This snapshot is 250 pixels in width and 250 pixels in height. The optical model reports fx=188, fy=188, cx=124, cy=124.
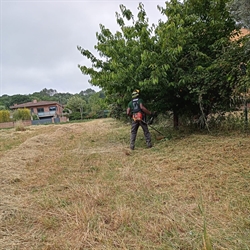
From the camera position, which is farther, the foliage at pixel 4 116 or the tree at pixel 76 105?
the tree at pixel 76 105

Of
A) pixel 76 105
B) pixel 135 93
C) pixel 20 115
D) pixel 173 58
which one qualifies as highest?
pixel 76 105

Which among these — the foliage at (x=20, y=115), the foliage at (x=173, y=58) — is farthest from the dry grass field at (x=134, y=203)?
the foliage at (x=20, y=115)

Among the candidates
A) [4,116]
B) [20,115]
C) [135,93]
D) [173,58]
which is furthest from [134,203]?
[20,115]

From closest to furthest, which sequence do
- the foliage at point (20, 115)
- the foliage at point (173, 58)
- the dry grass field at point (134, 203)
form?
the dry grass field at point (134, 203)
the foliage at point (173, 58)
the foliage at point (20, 115)

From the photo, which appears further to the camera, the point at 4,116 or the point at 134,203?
the point at 4,116

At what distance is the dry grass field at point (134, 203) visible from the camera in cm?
163

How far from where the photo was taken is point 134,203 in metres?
2.25

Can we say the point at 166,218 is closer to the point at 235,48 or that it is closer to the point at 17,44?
the point at 235,48

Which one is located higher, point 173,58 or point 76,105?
point 76,105

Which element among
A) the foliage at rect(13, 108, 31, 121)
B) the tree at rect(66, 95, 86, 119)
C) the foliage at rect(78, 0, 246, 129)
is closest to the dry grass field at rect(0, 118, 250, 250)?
the foliage at rect(78, 0, 246, 129)

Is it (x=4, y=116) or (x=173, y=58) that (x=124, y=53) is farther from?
(x=4, y=116)

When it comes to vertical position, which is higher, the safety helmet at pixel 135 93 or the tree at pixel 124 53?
the tree at pixel 124 53

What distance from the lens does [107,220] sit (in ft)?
6.41

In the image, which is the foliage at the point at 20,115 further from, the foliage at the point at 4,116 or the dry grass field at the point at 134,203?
the dry grass field at the point at 134,203
